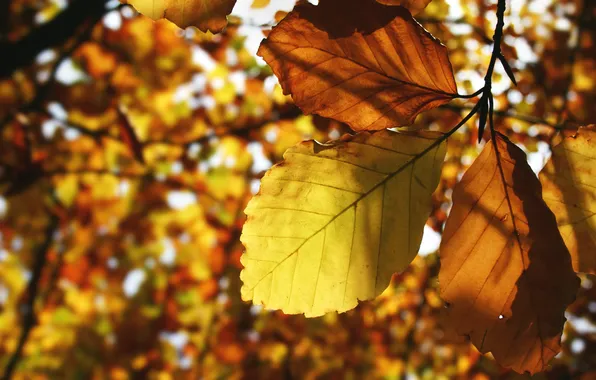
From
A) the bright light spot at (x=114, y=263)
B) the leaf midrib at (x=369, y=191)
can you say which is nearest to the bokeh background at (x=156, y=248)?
the bright light spot at (x=114, y=263)

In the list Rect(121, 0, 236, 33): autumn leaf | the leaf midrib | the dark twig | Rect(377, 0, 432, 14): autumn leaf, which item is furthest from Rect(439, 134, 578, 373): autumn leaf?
the dark twig

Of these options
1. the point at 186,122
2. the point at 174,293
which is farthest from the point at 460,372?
the point at 186,122

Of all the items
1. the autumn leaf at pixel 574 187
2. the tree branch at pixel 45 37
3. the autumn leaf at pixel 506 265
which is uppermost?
the tree branch at pixel 45 37

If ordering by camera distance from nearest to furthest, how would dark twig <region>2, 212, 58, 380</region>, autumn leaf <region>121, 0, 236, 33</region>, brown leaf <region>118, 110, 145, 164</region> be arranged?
autumn leaf <region>121, 0, 236, 33</region>, brown leaf <region>118, 110, 145, 164</region>, dark twig <region>2, 212, 58, 380</region>

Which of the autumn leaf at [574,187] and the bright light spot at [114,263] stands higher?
the bright light spot at [114,263]

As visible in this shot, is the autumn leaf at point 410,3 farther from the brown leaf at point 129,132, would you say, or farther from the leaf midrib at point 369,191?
the brown leaf at point 129,132

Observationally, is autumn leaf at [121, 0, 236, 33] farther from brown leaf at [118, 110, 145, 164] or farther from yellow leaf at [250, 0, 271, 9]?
brown leaf at [118, 110, 145, 164]

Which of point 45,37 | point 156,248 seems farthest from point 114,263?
point 45,37

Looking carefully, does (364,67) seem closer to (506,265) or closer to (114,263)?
(506,265)
